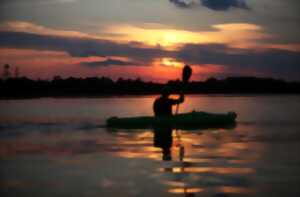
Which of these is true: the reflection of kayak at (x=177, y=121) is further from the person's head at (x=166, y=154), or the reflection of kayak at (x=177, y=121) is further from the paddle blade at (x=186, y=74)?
the person's head at (x=166, y=154)

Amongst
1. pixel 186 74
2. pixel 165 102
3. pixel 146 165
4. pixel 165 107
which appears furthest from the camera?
pixel 186 74

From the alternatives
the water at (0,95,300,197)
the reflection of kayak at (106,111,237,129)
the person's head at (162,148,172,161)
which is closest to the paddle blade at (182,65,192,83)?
the reflection of kayak at (106,111,237,129)

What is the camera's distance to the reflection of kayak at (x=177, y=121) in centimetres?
1614

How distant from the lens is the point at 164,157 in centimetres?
1107

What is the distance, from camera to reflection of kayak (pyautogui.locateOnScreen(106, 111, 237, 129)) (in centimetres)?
1614

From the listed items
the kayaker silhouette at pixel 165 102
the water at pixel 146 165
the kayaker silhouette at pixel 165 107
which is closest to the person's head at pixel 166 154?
the water at pixel 146 165

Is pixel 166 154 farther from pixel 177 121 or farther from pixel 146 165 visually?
pixel 177 121

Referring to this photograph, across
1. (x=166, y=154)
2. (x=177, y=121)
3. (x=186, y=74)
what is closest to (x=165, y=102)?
(x=177, y=121)

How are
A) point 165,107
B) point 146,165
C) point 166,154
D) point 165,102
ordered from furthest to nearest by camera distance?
point 165,107 < point 165,102 < point 166,154 < point 146,165

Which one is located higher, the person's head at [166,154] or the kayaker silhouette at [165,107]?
the kayaker silhouette at [165,107]

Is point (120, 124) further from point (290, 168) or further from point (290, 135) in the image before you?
point (290, 168)

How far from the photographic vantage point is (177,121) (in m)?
16.1

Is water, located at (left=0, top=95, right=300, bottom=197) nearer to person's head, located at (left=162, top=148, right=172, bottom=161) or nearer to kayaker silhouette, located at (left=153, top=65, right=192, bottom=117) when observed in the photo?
person's head, located at (left=162, top=148, right=172, bottom=161)

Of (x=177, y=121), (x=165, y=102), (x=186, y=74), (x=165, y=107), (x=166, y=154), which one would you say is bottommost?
(x=166, y=154)
